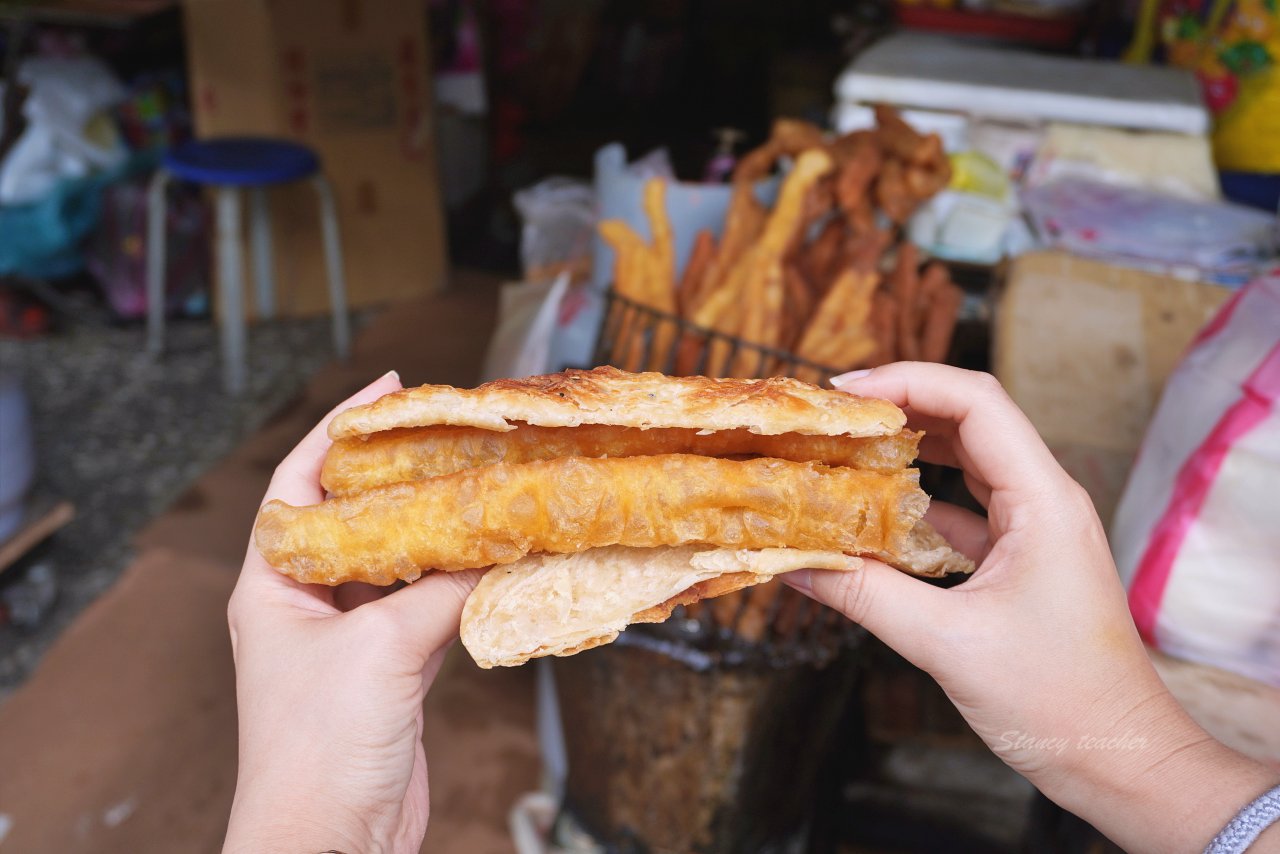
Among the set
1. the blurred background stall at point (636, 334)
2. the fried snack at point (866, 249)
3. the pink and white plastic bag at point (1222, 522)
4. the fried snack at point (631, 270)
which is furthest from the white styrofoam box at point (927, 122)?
the pink and white plastic bag at point (1222, 522)

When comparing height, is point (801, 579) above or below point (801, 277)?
below

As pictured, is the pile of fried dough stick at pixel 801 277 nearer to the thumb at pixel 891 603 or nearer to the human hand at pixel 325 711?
the thumb at pixel 891 603

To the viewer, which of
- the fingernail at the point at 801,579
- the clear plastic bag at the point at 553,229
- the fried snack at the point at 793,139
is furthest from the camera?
the clear plastic bag at the point at 553,229

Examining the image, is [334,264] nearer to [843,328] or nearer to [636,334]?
[636,334]

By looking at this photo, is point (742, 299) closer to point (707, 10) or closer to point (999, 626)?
point (999, 626)

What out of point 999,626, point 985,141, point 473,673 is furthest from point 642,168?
point 999,626

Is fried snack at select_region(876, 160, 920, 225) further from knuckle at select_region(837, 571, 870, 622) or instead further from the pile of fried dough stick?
knuckle at select_region(837, 571, 870, 622)

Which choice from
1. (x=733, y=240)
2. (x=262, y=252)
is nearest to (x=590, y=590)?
(x=733, y=240)

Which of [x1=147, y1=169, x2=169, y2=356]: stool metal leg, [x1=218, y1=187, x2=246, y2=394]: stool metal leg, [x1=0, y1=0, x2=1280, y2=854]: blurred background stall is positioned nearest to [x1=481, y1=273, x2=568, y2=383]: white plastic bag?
[x1=0, y1=0, x2=1280, y2=854]: blurred background stall
